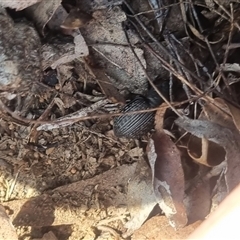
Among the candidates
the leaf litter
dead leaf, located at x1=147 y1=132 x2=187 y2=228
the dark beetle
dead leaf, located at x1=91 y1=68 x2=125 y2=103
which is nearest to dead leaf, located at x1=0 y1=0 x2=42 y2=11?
the leaf litter

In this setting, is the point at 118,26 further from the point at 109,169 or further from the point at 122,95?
the point at 109,169

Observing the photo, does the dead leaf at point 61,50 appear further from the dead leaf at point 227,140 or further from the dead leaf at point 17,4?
the dead leaf at point 227,140

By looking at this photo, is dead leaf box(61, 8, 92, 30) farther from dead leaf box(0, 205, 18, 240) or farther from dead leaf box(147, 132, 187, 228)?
dead leaf box(0, 205, 18, 240)

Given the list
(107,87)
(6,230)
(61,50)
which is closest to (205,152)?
(107,87)

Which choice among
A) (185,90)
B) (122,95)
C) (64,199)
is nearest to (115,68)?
(122,95)

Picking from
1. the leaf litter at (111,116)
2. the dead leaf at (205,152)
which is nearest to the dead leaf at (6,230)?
the leaf litter at (111,116)
